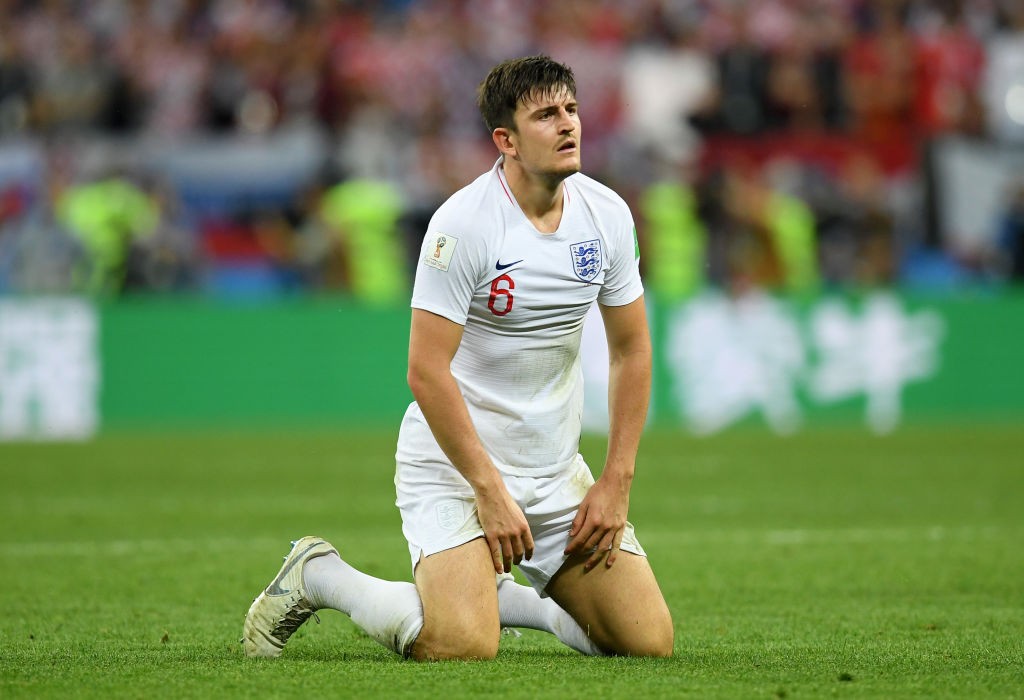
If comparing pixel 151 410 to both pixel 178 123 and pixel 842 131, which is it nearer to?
pixel 178 123

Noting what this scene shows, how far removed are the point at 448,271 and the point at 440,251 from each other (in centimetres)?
7

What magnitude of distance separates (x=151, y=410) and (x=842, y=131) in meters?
7.75

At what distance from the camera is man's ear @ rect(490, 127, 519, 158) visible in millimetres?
5012

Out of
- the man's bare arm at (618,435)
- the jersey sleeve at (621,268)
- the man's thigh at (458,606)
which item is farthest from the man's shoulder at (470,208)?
the man's thigh at (458,606)

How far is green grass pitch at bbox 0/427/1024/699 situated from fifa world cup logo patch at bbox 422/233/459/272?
3.96 feet

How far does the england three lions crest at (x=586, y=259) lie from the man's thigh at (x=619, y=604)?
907mm

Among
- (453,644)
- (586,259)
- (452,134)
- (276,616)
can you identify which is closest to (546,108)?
(586,259)

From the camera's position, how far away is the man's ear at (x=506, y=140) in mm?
5012

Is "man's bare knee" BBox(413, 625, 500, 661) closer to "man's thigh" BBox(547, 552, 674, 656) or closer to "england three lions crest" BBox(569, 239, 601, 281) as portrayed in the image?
"man's thigh" BBox(547, 552, 674, 656)

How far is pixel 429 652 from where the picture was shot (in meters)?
4.95

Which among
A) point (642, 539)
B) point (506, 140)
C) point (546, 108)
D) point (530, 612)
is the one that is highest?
point (546, 108)

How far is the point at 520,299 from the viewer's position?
5.03m

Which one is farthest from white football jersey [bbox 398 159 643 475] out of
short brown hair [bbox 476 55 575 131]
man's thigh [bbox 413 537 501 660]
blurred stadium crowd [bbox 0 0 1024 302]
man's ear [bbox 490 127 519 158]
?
blurred stadium crowd [bbox 0 0 1024 302]

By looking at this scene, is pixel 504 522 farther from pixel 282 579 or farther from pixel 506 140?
pixel 506 140
